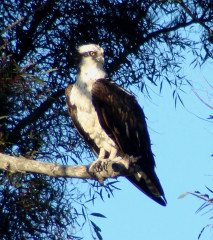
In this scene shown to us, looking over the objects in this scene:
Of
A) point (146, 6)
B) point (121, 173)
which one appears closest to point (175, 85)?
point (146, 6)

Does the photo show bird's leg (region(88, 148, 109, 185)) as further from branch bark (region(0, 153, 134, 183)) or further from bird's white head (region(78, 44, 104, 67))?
bird's white head (region(78, 44, 104, 67))

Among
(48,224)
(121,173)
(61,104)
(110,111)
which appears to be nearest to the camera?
(121,173)

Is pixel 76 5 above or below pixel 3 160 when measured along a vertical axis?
above

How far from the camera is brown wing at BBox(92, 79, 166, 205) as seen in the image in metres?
4.75

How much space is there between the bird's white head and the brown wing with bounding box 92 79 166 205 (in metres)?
0.27

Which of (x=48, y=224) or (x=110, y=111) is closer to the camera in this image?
(x=110, y=111)

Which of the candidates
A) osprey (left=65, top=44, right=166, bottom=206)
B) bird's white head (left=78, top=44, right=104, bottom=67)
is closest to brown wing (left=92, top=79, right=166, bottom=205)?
osprey (left=65, top=44, right=166, bottom=206)

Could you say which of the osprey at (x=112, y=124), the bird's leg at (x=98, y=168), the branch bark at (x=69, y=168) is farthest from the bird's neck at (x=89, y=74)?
the branch bark at (x=69, y=168)

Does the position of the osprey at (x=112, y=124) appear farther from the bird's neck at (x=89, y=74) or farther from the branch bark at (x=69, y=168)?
the branch bark at (x=69, y=168)

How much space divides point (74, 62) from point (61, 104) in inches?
14.2

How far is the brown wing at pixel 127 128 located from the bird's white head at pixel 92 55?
0.88 feet

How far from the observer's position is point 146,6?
5.89 m

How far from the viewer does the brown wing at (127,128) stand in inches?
187

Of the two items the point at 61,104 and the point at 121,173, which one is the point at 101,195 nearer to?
the point at 61,104
